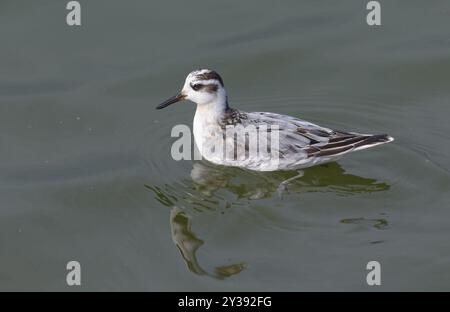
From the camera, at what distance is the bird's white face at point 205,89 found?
12555mm

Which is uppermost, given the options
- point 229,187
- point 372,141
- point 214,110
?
point 214,110

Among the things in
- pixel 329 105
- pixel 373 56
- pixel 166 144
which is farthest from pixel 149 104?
pixel 373 56

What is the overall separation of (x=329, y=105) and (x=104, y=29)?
174 inches

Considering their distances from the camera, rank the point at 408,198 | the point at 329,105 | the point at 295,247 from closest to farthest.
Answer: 1. the point at 295,247
2. the point at 408,198
3. the point at 329,105

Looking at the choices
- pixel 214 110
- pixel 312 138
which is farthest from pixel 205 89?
pixel 312 138

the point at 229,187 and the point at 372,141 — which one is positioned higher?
the point at 372,141

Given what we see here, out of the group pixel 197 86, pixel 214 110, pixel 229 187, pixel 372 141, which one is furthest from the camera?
pixel 214 110

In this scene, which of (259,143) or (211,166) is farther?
(211,166)

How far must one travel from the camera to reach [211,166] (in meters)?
12.7

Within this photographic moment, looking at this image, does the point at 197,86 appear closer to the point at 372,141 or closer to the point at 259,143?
the point at 259,143

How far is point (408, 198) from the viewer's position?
1164 cm

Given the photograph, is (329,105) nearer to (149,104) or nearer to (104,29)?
(149,104)

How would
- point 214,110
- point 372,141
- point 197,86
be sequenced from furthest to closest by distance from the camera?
Answer: point 214,110
point 197,86
point 372,141

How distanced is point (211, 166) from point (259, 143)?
82 centimetres
